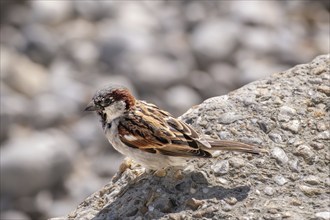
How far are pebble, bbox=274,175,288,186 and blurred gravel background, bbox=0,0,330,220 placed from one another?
6.62 meters

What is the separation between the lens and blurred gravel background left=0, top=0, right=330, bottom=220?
1092cm

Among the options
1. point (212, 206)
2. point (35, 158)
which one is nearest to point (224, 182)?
point (212, 206)

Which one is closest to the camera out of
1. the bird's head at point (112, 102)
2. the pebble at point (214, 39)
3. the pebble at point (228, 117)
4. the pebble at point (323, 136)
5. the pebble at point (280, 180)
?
the pebble at point (280, 180)

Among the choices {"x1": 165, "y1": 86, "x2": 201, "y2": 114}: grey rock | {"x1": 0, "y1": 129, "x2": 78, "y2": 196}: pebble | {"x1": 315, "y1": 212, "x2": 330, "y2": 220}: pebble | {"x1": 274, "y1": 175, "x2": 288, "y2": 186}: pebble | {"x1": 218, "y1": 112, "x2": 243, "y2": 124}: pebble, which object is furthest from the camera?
{"x1": 165, "y1": 86, "x2": 201, "y2": 114}: grey rock

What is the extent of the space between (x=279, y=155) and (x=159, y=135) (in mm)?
665

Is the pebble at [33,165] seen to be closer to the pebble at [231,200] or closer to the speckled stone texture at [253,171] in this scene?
the speckled stone texture at [253,171]

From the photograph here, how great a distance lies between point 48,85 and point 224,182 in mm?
8953

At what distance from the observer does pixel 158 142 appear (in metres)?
4.62

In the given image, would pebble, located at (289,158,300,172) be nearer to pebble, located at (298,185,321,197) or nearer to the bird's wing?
pebble, located at (298,185,321,197)

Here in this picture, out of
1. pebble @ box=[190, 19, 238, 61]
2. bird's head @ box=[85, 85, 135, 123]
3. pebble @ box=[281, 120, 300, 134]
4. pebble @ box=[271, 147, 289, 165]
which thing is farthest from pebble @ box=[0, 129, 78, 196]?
pebble @ box=[271, 147, 289, 165]

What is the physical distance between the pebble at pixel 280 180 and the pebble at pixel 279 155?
12cm

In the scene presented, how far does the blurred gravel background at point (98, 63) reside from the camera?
10922 mm

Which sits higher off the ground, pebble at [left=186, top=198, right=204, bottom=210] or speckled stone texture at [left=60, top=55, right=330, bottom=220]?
speckled stone texture at [left=60, top=55, right=330, bottom=220]

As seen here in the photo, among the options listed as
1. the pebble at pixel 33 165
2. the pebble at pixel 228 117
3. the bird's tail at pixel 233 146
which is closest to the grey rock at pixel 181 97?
the pebble at pixel 33 165
